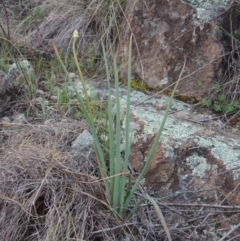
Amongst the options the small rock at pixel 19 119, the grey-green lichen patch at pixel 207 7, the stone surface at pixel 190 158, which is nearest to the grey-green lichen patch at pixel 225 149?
the stone surface at pixel 190 158

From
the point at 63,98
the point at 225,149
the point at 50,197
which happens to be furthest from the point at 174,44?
the point at 50,197

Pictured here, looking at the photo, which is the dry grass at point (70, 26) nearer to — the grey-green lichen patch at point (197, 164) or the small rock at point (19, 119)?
the small rock at point (19, 119)

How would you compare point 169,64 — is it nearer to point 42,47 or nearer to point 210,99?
point 210,99

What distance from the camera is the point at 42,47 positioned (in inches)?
106

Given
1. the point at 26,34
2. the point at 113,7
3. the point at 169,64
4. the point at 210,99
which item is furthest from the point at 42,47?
the point at 210,99

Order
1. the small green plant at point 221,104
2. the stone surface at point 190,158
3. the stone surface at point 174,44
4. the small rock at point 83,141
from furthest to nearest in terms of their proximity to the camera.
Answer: the stone surface at point 174,44
the small green plant at point 221,104
the small rock at point 83,141
the stone surface at point 190,158

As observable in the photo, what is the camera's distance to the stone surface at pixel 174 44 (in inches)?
88.6

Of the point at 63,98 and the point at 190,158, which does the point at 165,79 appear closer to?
the point at 63,98

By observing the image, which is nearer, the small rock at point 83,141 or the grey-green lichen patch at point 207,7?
the small rock at point 83,141

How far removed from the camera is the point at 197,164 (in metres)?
1.84

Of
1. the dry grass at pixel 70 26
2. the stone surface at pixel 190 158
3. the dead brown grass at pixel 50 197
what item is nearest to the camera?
the dead brown grass at pixel 50 197

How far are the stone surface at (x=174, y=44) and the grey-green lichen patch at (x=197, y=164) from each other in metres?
0.44

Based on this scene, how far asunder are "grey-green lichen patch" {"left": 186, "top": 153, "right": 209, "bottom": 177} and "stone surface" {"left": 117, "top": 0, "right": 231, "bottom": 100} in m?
0.44

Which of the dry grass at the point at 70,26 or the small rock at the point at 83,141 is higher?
the dry grass at the point at 70,26
